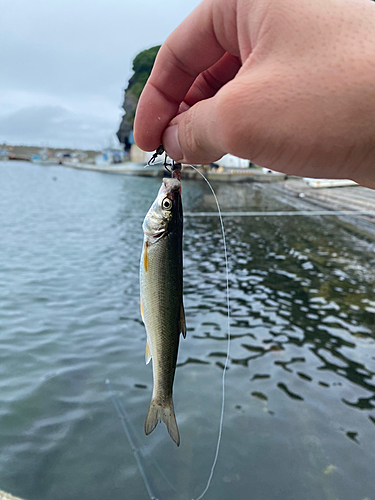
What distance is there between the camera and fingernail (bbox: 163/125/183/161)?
93.0 inches

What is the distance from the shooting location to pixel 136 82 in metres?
128

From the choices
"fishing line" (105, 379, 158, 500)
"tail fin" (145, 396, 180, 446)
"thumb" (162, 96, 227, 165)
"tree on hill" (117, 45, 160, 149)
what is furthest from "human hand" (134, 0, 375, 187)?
"tree on hill" (117, 45, 160, 149)

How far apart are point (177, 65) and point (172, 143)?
0.50 metres

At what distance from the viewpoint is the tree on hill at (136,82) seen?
123438mm

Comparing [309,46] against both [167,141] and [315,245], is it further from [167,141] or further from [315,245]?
[315,245]

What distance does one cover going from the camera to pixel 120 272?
14.6 metres

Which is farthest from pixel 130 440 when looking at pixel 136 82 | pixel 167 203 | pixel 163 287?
pixel 136 82

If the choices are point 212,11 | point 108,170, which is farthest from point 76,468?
point 108,170

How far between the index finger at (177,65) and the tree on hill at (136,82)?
124 meters

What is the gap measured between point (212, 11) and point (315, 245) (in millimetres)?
18864

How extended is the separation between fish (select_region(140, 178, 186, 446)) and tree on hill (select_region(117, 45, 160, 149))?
124 meters

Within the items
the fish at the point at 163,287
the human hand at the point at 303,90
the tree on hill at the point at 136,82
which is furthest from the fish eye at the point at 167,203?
the tree on hill at the point at 136,82

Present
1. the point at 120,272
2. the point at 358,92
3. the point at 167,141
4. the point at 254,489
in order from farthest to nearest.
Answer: the point at 120,272 < the point at 254,489 < the point at 167,141 < the point at 358,92

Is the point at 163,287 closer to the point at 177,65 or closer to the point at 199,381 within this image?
the point at 177,65
